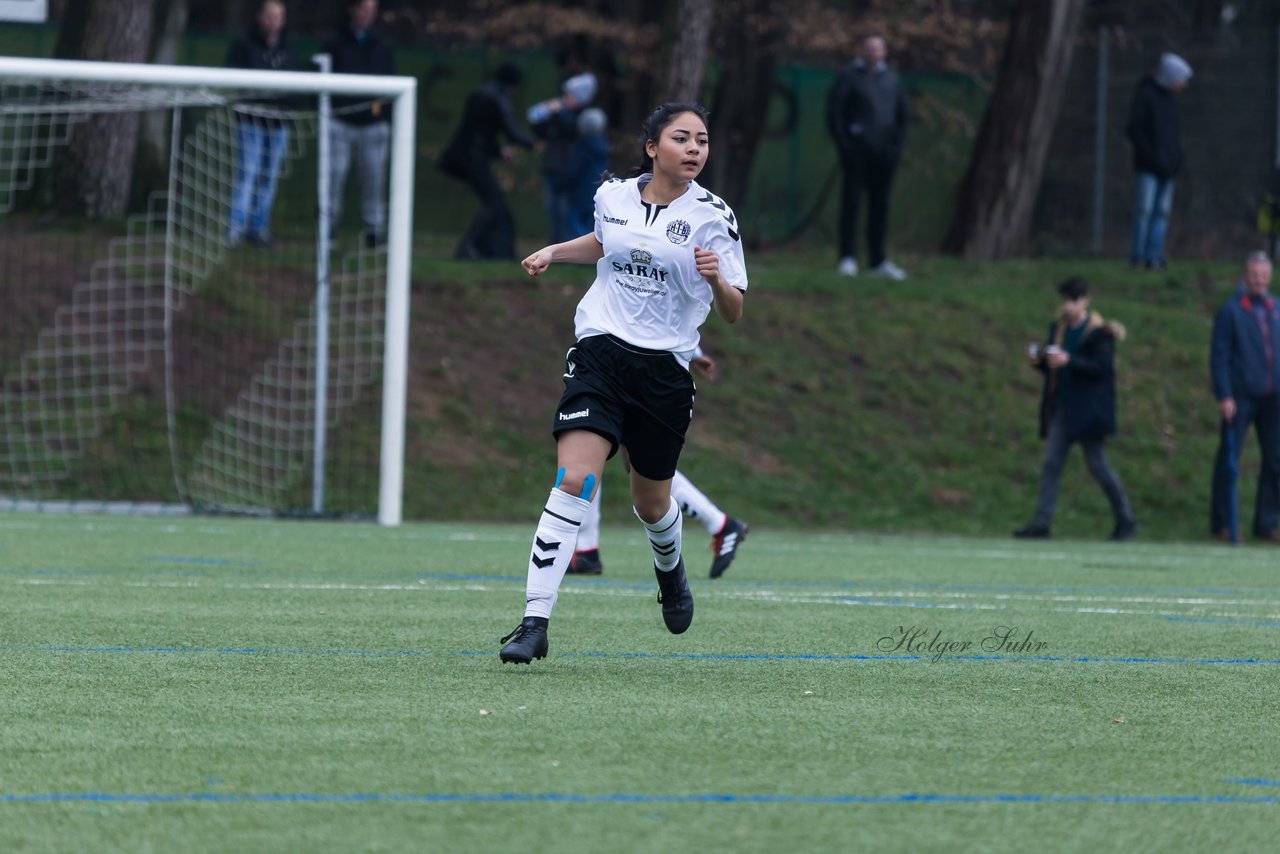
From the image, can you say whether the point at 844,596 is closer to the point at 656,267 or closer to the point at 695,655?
the point at 695,655

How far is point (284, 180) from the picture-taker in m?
18.5

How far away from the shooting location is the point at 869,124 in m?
19.4

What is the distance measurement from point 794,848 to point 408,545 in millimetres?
8460

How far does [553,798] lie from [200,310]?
14417mm

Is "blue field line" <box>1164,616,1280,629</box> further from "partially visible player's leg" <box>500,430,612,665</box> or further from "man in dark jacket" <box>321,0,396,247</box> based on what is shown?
"man in dark jacket" <box>321,0,396,247</box>

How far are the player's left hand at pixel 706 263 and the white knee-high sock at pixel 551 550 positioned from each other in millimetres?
847

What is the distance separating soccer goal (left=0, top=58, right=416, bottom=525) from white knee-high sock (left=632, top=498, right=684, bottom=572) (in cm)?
727

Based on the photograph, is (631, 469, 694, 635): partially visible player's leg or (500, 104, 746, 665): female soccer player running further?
(631, 469, 694, 635): partially visible player's leg

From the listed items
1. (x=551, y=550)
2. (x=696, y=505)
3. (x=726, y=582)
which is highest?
(x=551, y=550)

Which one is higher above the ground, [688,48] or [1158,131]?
[688,48]

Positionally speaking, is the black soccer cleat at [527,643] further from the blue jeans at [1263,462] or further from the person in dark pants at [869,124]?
the person in dark pants at [869,124]

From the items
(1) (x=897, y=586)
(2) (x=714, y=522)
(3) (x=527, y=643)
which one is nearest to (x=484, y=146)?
(2) (x=714, y=522)

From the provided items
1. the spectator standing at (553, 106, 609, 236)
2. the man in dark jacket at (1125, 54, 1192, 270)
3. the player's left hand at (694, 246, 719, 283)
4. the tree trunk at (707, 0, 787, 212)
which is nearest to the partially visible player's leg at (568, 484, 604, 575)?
the player's left hand at (694, 246, 719, 283)

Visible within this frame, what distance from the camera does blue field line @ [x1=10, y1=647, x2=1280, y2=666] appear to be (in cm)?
647
